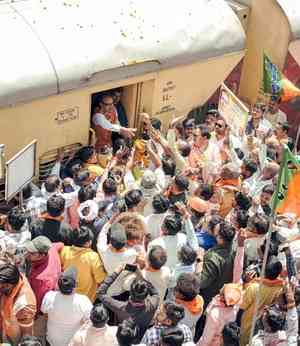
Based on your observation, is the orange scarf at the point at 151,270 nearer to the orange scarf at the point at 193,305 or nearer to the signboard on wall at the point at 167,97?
the orange scarf at the point at 193,305

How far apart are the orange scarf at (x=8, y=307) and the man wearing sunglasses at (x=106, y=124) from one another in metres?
3.41

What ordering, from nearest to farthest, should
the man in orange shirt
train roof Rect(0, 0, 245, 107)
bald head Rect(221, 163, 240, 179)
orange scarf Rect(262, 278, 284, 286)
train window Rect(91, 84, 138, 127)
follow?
the man in orange shirt
orange scarf Rect(262, 278, 284, 286)
bald head Rect(221, 163, 240, 179)
train roof Rect(0, 0, 245, 107)
train window Rect(91, 84, 138, 127)

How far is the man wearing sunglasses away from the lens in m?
8.41

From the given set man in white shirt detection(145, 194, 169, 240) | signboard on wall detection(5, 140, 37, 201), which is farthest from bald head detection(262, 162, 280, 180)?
signboard on wall detection(5, 140, 37, 201)

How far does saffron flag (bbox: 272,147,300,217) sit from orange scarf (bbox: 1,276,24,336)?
216cm

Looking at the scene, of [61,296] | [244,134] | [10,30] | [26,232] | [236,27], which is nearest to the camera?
[61,296]

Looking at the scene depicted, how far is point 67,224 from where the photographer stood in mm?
6426

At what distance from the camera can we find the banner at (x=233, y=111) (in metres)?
7.99

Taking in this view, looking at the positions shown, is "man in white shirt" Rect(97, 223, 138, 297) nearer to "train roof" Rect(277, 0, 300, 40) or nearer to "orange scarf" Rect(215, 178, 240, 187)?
"orange scarf" Rect(215, 178, 240, 187)

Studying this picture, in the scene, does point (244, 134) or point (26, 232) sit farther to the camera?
point (244, 134)

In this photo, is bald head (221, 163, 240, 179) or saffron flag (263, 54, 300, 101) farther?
saffron flag (263, 54, 300, 101)

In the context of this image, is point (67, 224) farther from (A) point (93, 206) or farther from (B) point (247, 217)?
(B) point (247, 217)

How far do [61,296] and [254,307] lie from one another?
1.65 metres

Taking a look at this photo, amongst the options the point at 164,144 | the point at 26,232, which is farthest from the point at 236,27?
the point at 26,232
